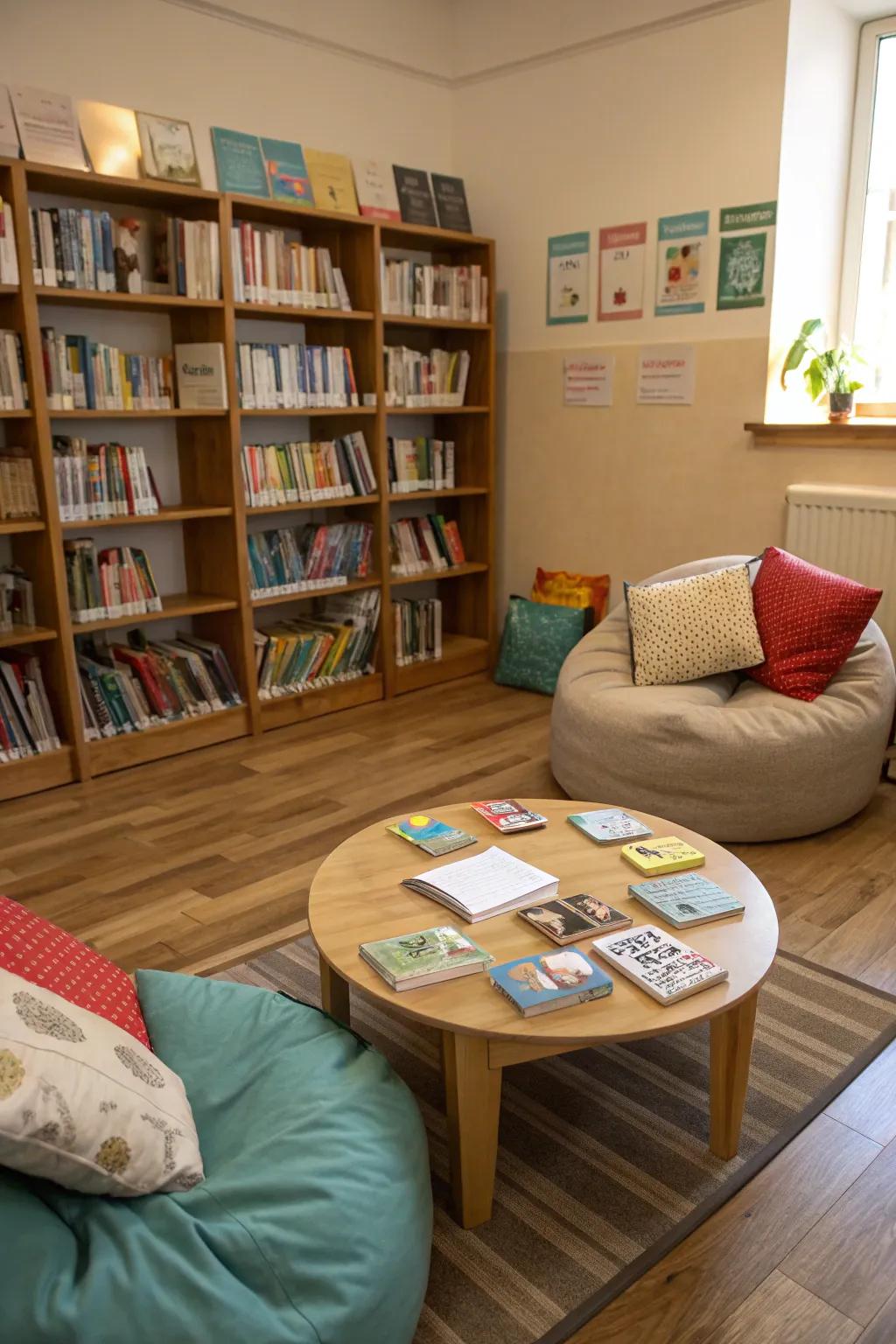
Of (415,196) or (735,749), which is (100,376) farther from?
(735,749)

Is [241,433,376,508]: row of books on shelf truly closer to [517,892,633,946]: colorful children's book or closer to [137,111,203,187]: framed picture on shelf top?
[137,111,203,187]: framed picture on shelf top

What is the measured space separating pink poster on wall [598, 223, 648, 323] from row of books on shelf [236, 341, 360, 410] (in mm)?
1115

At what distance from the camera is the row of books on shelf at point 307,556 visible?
13.3 feet

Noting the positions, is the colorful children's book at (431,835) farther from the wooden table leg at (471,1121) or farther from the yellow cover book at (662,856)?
the wooden table leg at (471,1121)

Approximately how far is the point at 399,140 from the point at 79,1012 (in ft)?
14.1

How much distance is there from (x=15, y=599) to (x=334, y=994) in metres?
2.11

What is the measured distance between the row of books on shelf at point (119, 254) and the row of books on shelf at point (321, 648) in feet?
4.38

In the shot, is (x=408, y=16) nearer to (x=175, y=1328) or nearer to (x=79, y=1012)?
(x=79, y=1012)

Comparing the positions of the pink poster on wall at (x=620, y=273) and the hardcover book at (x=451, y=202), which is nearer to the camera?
the pink poster on wall at (x=620, y=273)

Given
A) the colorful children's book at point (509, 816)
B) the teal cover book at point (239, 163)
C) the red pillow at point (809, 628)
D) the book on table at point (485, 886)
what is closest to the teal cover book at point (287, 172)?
the teal cover book at point (239, 163)

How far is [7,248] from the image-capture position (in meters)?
3.11

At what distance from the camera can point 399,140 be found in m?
4.62

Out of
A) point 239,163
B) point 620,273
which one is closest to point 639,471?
point 620,273

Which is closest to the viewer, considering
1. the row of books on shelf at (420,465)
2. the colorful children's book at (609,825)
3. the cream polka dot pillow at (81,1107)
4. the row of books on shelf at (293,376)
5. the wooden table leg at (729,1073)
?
the cream polka dot pillow at (81,1107)
